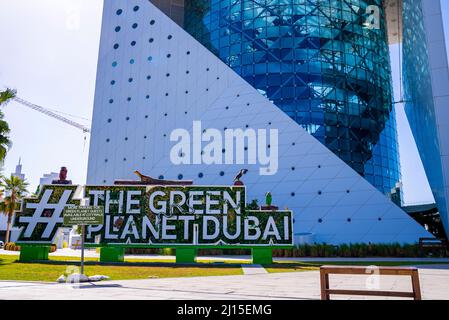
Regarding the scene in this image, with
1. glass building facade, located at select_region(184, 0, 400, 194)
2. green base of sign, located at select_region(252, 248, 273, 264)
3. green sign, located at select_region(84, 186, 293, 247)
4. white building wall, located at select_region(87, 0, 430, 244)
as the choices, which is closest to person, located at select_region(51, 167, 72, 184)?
green sign, located at select_region(84, 186, 293, 247)

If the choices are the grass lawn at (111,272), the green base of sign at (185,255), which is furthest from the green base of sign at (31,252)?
the green base of sign at (185,255)

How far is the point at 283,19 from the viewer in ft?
104

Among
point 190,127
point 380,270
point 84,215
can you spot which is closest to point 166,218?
point 84,215

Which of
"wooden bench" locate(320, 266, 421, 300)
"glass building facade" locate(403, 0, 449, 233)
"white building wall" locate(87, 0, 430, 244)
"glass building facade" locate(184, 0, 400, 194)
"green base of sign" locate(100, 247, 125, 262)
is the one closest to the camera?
"wooden bench" locate(320, 266, 421, 300)

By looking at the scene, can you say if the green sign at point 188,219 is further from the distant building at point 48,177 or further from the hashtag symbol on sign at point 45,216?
the distant building at point 48,177

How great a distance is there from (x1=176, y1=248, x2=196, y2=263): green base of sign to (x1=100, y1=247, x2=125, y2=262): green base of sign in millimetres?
2673

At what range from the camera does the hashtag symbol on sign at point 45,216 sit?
→ 17.6m

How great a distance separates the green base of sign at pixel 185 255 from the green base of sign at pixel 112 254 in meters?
2.67

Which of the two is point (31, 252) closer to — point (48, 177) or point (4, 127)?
point (4, 127)

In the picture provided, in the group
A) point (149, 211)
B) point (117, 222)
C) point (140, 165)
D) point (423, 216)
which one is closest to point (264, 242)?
point (149, 211)

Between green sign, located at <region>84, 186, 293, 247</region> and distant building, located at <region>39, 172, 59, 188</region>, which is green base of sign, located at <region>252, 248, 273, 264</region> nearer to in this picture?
green sign, located at <region>84, 186, 293, 247</region>

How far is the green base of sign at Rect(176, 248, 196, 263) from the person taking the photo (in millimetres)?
17219

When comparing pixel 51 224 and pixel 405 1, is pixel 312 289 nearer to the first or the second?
pixel 51 224

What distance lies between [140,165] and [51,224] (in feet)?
46.4
